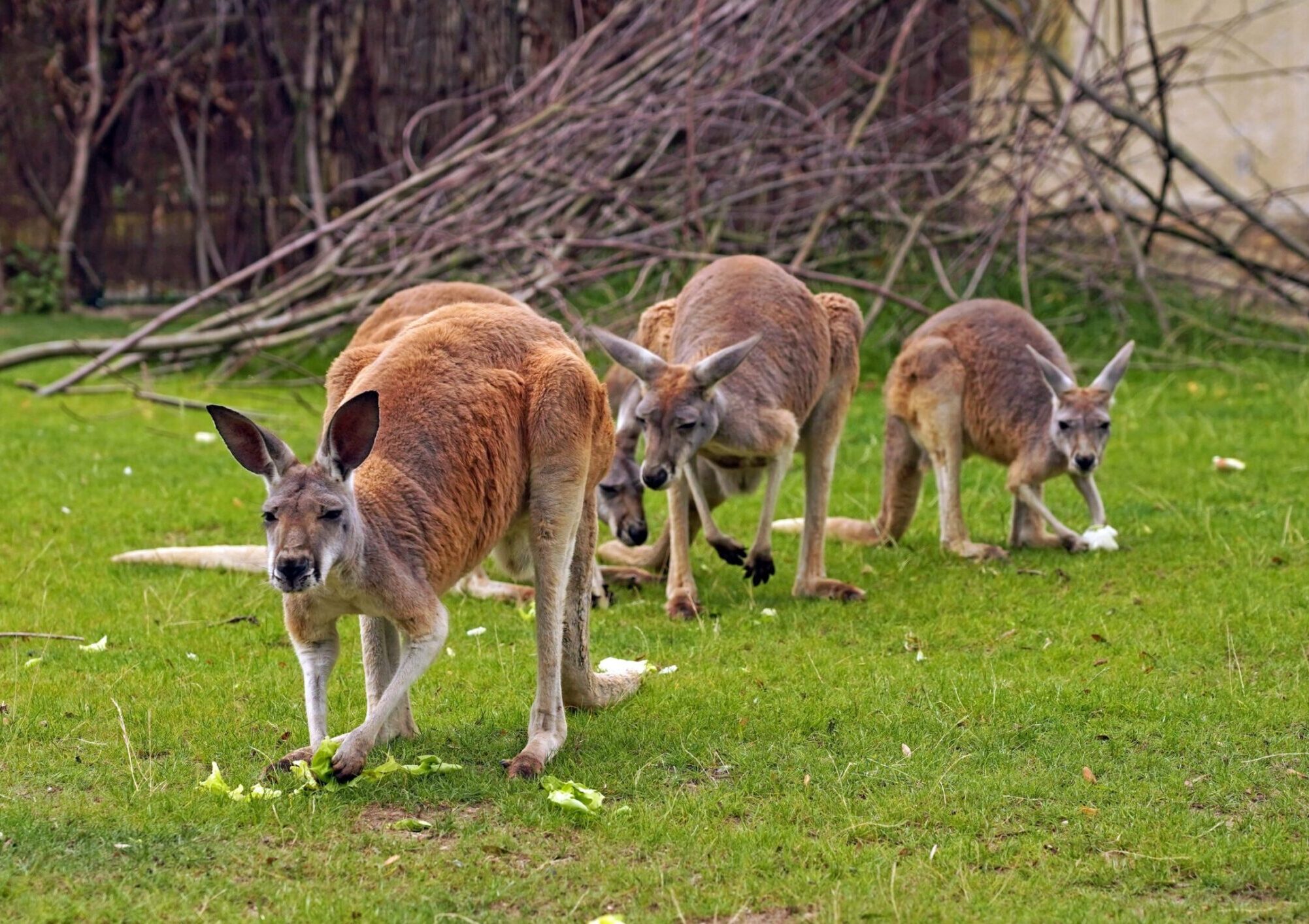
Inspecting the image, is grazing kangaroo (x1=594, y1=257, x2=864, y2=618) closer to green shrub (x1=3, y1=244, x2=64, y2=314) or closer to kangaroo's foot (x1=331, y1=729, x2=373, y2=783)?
kangaroo's foot (x1=331, y1=729, x2=373, y2=783)

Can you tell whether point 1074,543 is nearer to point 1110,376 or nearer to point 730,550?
point 1110,376

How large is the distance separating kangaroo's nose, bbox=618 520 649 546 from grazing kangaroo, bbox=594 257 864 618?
0.40ft

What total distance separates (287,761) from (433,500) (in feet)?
2.08

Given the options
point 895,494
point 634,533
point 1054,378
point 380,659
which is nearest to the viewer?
point 380,659

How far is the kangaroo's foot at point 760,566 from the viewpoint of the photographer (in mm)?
5227

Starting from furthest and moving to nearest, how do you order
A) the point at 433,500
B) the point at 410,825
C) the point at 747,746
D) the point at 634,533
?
the point at 634,533 → the point at 747,746 → the point at 433,500 → the point at 410,825

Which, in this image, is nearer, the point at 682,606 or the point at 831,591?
the point at 682,606

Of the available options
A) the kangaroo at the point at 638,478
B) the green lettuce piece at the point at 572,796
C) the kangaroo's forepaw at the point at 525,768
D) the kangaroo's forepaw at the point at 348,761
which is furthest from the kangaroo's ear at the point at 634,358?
the kangaroo's forepaw at the point at 348,761

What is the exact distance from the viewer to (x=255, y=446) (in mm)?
3158

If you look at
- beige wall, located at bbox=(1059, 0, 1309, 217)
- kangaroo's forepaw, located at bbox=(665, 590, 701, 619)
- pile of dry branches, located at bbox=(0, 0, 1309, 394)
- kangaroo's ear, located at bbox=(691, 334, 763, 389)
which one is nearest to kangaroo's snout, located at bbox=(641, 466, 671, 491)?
kangaroo's ear, located at bbox=(691, 334, 763, 389)

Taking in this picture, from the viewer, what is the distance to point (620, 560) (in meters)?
6.01

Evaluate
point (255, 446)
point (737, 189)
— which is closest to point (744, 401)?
point (255, 446)

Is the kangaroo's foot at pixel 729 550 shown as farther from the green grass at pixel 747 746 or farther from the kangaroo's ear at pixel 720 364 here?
the kangaroo's ear at pixel 720 364

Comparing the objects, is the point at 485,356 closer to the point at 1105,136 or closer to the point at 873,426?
the point at 873,426
